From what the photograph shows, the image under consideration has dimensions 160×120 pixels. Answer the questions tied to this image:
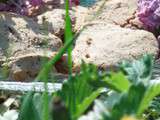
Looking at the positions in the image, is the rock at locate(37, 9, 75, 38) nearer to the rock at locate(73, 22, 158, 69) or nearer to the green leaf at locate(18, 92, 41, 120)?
the rock at locate(73, 22, 158, 69)

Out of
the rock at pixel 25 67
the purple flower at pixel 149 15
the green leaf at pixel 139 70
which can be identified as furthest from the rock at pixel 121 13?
the green leaf at pixel 139 70

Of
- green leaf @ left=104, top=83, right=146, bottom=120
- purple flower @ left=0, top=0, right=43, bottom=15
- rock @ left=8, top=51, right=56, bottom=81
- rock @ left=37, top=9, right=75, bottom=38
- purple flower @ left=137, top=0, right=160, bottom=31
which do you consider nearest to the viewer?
green leaf @ left=104, top=83, right=146, bottom=120

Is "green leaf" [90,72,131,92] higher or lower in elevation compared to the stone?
higher

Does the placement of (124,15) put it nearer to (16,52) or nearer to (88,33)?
(88,33)

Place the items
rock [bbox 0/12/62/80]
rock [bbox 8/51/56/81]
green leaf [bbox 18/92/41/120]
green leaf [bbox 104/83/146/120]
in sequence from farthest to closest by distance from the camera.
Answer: rock [bbox 0/12/62/80]
rock [bbox 8/51/56/81]
green leaf [bbox 18/92/41/120]
green leaf [bbox 104/83/146/120]

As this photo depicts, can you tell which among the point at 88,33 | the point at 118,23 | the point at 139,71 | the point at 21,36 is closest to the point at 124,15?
the point at 118,23

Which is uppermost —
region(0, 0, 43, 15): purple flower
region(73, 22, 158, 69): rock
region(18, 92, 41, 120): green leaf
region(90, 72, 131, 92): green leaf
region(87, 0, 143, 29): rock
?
region(90, 72, 131, 92): green leaf

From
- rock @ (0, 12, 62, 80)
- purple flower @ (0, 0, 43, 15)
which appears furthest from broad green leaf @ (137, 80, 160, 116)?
purple flower @ (0, 0, 43, 15)
